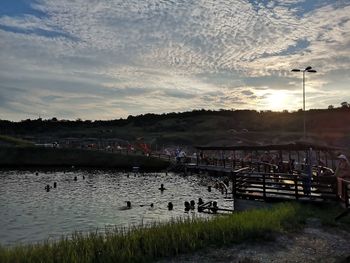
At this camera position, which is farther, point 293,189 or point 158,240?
point 293,189

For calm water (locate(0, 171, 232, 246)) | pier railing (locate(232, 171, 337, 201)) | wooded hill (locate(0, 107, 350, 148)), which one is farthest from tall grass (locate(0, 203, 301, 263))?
wooded hill (locate(0, 107, 350, 148))

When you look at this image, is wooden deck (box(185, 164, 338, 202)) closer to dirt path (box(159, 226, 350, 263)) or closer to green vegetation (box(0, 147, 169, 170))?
dirt path (box(159, 226, 350, 263))

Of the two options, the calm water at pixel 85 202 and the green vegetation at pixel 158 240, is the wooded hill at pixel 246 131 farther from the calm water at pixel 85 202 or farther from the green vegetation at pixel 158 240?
the green vegetation at pixel 158 240

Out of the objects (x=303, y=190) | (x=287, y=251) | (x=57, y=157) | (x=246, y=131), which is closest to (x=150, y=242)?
(x=287, y=251)

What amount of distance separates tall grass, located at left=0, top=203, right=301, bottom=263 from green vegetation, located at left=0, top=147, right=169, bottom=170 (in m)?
81.4

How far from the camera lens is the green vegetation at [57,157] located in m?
103

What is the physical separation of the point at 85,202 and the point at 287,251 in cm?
3510

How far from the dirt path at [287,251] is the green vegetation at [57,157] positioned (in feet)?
271

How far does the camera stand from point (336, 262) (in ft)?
52.3

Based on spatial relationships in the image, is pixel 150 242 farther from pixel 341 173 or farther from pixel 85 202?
pixel 85 202

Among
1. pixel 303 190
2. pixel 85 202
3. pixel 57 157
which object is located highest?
pixel 57 157

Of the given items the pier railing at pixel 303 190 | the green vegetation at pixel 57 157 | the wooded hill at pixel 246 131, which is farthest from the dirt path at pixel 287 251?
the wooded hill at pixel 246 131

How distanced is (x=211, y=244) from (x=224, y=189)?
3756 cm

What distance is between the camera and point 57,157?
107 metres
